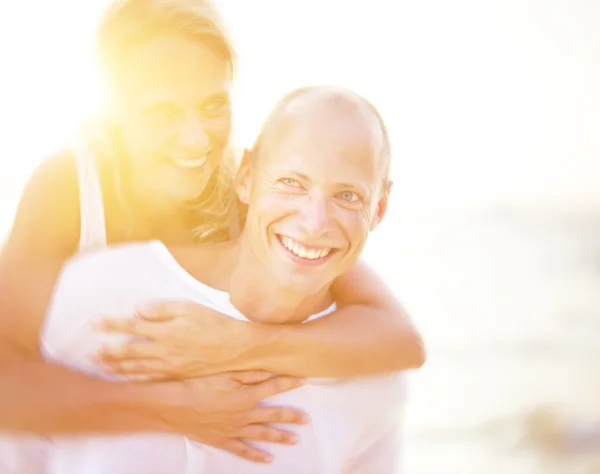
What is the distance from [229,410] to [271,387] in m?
0.08

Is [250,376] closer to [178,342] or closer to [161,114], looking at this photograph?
[178,342]

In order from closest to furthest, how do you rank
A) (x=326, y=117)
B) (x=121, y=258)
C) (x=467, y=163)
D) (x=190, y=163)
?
1. (x=326, y=117)
2. (x=121, y=258)
3. (x=190, y=163)
4. (x=467, y=163)

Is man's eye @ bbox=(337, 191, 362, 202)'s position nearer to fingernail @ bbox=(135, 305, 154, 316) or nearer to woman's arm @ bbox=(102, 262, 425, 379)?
woman's arm @ bbox=(102, 262, 425, 379)

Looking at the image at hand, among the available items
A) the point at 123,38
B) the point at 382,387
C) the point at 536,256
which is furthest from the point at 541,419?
the point at 123,38

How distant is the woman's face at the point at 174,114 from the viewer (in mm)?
1465

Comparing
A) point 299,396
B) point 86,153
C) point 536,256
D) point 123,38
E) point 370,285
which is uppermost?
point 536,256

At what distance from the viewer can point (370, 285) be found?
1.59 m

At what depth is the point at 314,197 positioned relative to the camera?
132 cm

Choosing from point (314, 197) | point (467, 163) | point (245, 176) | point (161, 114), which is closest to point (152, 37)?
point (161, 114)

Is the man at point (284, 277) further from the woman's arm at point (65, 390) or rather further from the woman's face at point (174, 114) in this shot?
the woman's face at point (174, 114)

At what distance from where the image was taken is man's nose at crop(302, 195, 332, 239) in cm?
131

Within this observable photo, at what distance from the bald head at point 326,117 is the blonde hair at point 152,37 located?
240 millimetres

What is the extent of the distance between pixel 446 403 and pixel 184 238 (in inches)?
73.8

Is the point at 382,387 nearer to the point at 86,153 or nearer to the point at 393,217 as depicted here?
the point at 86,153
